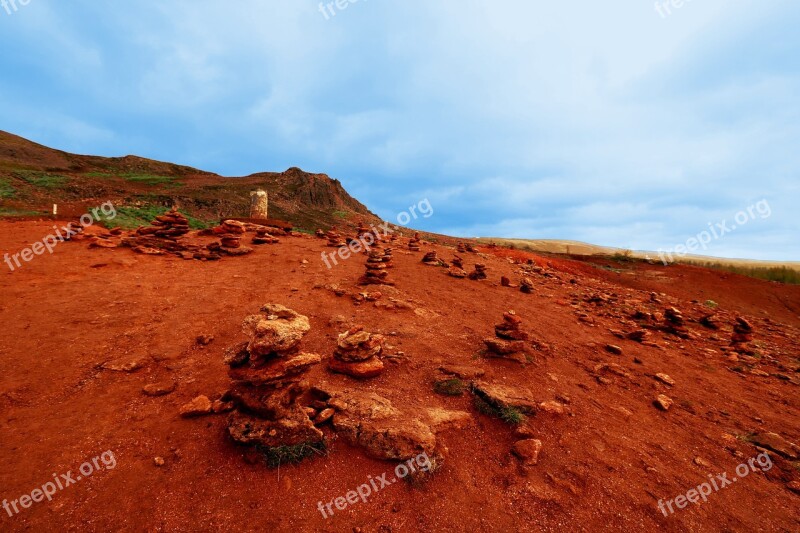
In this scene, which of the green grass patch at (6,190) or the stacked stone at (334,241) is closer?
the stacked stone at (334,241)

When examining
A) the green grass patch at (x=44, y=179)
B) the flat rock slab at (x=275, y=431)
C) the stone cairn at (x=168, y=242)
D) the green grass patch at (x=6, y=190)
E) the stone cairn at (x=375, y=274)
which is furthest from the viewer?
the green grass patch at (x=44, y=179)

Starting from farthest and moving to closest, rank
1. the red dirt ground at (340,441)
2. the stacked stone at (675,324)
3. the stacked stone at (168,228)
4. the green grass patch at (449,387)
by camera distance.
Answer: the stacked stone at (168,228) → the stacked stone at (675,324) → the green grass patch at (449,387) → the red dirt ground at (340,441)

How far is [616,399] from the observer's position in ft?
23.1

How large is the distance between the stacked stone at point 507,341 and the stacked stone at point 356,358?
2941mm

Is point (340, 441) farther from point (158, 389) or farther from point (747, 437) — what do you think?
point (747, 437)

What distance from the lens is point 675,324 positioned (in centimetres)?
1256

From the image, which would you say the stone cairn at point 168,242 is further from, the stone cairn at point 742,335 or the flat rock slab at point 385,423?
the stone cairn at point 742,335

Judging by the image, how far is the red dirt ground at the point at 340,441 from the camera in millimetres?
4184

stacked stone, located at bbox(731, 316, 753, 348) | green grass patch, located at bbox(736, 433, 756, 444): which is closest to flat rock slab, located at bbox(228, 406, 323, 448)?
green grass patch, located at bbox(736, 433, 756, 444)

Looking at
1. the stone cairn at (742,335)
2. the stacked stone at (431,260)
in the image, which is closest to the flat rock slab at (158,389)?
the stacked stone at (431,260)

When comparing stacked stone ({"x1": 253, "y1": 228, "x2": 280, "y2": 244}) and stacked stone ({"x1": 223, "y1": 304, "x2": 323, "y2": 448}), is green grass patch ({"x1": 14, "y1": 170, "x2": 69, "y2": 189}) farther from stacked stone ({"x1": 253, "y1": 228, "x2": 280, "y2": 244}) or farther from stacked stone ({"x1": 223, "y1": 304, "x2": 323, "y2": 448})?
stacked stone ({"x1": 223, "y1": 304, "x2": 323, "y2": 448})

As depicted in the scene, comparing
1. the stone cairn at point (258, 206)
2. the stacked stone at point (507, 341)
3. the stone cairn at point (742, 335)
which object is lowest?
the stacked stone at point (507, 341)

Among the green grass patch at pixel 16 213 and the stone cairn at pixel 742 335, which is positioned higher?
the green grass patch at pixel 16 213

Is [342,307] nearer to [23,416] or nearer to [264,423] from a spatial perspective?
[264,423]
